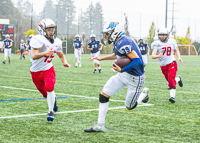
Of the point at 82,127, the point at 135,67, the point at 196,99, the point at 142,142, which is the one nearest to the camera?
the point at 142,142

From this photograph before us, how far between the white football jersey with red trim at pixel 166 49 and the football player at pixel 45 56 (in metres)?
3.40

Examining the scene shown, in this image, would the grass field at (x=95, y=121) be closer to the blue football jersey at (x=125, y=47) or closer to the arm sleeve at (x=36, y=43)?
the blue football jersey at (x=125, y=47)

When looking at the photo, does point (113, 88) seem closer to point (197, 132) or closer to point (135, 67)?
point (135, 67)

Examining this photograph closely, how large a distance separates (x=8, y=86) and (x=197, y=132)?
7072mm

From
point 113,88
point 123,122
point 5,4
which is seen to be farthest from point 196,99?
point 5,4

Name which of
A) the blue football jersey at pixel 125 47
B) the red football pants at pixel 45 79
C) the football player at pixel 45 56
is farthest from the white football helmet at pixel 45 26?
the blue football jersey at pixel 125 47

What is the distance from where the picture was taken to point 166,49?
883cm

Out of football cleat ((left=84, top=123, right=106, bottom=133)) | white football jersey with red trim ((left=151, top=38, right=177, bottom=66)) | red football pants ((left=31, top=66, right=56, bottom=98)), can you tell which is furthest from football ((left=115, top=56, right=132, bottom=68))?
white football jersey with red trim ((left=151, top=38, right=177, bottom=66))

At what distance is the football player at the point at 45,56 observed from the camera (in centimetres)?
588

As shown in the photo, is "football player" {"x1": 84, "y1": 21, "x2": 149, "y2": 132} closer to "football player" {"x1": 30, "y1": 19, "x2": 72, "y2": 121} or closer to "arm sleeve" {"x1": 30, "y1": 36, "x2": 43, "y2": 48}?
"football player" {"x1": 30, "y1": 19, "x2": 72, "y2": 121}

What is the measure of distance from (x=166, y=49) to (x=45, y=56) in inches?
152

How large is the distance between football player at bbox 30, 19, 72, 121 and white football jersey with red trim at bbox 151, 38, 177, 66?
11.2ft

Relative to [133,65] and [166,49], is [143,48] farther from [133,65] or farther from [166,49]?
[133,65]

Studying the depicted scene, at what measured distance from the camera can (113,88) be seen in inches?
209
